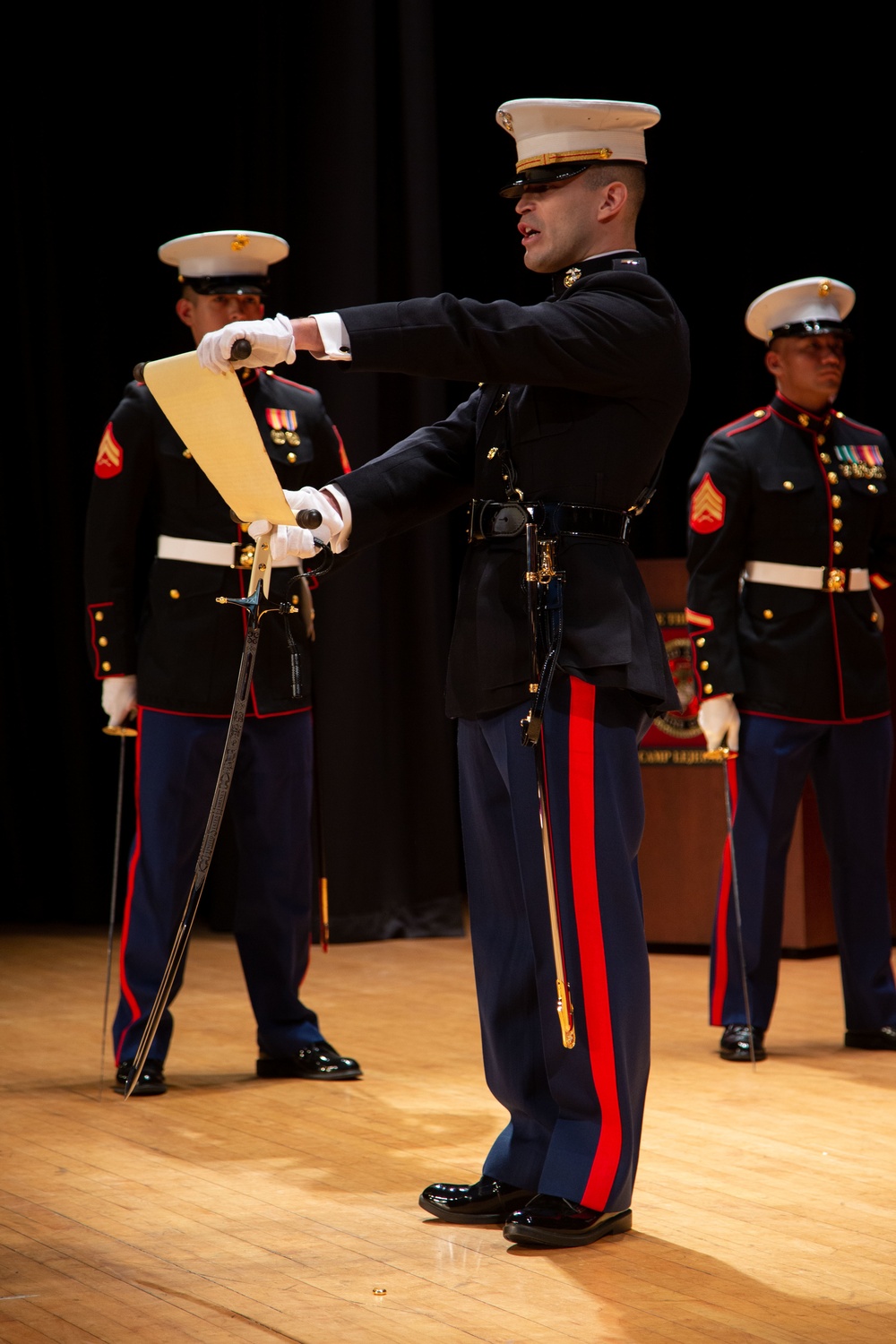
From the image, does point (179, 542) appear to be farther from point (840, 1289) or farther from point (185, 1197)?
point (840, 1289)

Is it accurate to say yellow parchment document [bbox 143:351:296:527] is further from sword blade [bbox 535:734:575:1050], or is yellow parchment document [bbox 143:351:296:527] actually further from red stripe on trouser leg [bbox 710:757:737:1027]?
red stripe on trouser leg [bbox 710:757:737:1027]

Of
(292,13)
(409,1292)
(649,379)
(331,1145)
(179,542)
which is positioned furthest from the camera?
(292,13)

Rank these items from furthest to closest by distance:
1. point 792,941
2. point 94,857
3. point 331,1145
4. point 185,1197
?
point 94,857 < point 792,941 < point 331,1145 < point 185,1197

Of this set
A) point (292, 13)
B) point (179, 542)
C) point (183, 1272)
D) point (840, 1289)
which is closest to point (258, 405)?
point (179, 542)

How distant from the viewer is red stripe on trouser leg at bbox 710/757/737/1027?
3623 mm

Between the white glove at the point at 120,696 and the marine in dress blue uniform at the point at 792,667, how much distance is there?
3.82 feet

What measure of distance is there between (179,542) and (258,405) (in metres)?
0.31

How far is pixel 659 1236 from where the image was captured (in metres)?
2.27

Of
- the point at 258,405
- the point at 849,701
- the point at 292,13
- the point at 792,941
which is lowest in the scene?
the point at 792,941

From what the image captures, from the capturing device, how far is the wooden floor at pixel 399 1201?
1954mm

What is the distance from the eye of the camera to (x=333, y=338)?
6.53 feet

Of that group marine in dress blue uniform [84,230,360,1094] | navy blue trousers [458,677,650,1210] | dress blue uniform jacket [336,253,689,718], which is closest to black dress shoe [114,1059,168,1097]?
marine in dress blue uniform [84,230,360,1094]

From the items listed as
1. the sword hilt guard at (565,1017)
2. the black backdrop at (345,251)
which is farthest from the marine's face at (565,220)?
the black backdrop at (345,251)

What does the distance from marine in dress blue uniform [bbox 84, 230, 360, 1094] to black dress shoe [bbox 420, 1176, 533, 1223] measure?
977 millimetres
